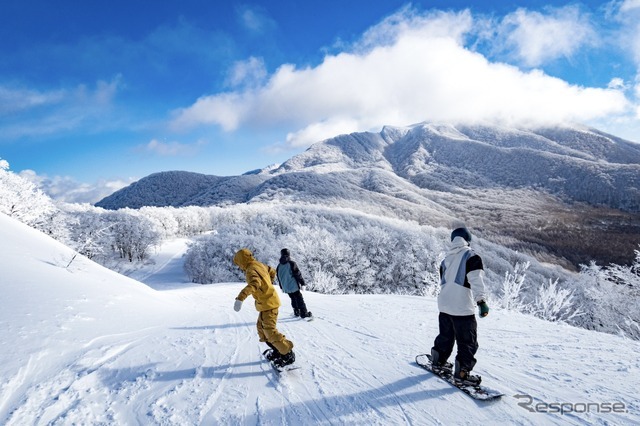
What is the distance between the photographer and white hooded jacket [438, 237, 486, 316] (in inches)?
160

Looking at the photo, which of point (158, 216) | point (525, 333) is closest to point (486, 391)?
point (525, 333)

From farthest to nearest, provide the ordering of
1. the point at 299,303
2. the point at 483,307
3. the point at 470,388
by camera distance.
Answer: the point at 299,303
the point at 470,388
the point at 483,307

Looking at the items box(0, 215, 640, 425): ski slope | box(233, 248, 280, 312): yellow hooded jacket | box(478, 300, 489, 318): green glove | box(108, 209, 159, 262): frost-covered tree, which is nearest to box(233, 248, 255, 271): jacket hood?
box(233, 248, 280, 312): yellow hooded jacket

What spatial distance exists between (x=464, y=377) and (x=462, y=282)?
1.28 metres

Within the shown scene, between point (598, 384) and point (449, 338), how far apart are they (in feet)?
6.81

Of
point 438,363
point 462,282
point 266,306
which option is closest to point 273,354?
point 266,306

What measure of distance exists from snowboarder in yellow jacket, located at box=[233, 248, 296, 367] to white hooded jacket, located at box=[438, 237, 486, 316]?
245 cm

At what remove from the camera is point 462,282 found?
13.9 ft

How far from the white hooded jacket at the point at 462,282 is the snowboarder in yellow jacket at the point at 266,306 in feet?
8.03

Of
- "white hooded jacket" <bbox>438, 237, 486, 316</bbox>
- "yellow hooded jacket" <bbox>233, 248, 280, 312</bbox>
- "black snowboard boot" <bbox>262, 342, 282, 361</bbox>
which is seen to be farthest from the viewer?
"black snowboard boot" <bbox>262, 342, 282, 361</bbox>

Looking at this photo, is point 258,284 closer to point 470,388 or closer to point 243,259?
point 243,259

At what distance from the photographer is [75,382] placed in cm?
399

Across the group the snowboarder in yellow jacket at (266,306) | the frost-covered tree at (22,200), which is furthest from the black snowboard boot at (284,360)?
the frost-covered tree at (22,200)

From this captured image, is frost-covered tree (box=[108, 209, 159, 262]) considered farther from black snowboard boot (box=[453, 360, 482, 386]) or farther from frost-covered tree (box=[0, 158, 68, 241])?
black snowboard boot (box=[453, 360, 482, 386])
